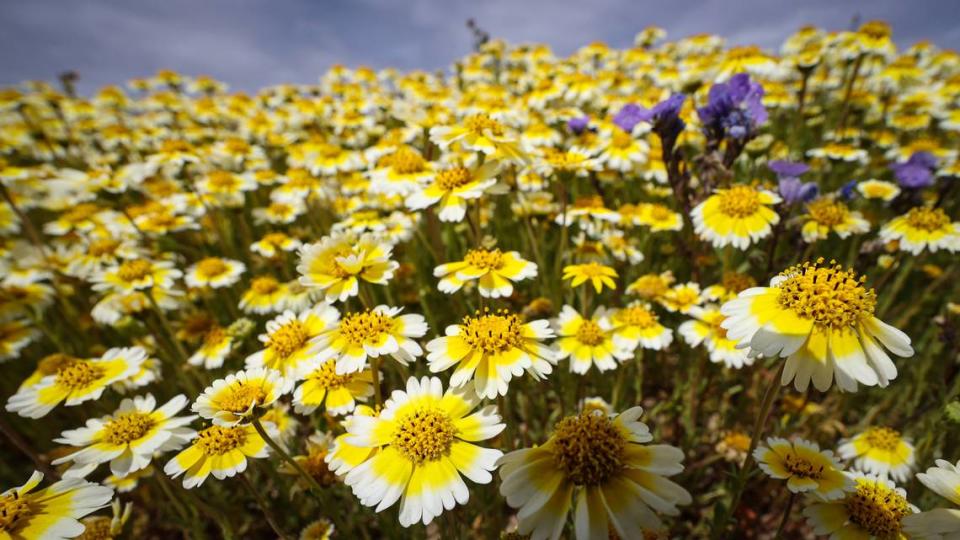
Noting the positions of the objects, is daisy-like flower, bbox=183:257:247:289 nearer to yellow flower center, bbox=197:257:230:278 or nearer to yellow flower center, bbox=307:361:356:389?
yellow flower center, bbox=197:257:230:278

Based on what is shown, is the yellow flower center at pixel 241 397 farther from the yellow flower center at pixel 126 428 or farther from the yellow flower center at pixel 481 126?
the yellow flower center at pixel 481 126

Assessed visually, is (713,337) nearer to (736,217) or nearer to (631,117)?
(736,217)

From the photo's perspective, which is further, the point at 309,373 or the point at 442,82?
the point at 442,82

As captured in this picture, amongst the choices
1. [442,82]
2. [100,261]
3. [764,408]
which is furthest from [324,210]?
[442,82]

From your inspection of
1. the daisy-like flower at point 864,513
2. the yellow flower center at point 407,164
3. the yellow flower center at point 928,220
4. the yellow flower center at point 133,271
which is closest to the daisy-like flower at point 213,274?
the yellow flower center at point 133,271

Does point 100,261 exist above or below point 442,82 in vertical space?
below

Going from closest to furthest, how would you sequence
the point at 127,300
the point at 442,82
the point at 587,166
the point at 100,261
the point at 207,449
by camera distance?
the point at 207,449, the point at 587,166, the point at 127,300, the point at 100,261, the point at 442,82

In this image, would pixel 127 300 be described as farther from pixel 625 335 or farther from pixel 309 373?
pixel 625 335
